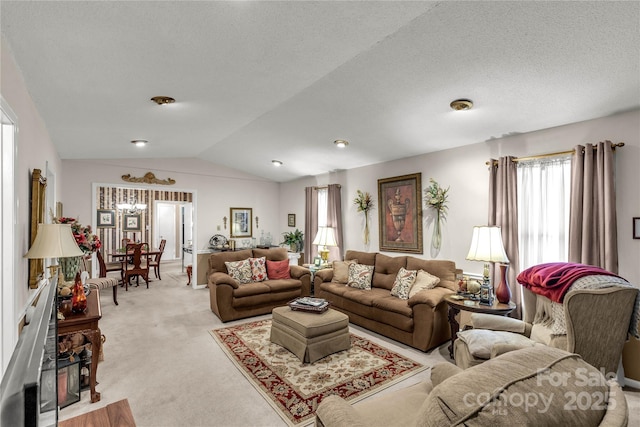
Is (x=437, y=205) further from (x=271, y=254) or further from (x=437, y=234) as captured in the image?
(x=271, y=254)

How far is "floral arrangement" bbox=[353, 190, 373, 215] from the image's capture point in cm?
534

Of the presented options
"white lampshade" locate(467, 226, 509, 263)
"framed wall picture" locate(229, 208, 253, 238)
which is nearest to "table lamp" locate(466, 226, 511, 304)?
"white lampshade" locate(467, 226, 509, 263)

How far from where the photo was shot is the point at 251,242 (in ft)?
24.4

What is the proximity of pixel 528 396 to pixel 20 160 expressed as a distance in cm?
304

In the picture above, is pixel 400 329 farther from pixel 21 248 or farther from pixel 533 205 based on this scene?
pixel 21 248

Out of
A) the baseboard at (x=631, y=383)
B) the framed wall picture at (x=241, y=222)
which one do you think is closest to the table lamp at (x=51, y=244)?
the baseboard at (x=631, y=383)

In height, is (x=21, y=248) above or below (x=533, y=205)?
below

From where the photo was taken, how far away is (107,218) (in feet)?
27.7

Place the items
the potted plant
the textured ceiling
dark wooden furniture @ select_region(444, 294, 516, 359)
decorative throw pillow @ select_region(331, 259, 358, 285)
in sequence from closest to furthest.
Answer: the textured ceiling, dark wooden furniture @ select_region(444, 294, 516, 359), decorative throw pillow @ select_region(331, 259, 358, 285), the potted plant

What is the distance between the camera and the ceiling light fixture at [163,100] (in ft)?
9.53

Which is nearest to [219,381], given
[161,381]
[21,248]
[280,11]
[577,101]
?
[161,381]

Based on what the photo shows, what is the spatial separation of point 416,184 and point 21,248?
428cm

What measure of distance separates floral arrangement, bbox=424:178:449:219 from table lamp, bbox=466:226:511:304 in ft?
3.04

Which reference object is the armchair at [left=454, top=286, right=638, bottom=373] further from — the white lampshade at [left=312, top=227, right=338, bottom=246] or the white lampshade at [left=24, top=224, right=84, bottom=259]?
the white lampshade at [left=312, top=227, right=338, bottom=246]
